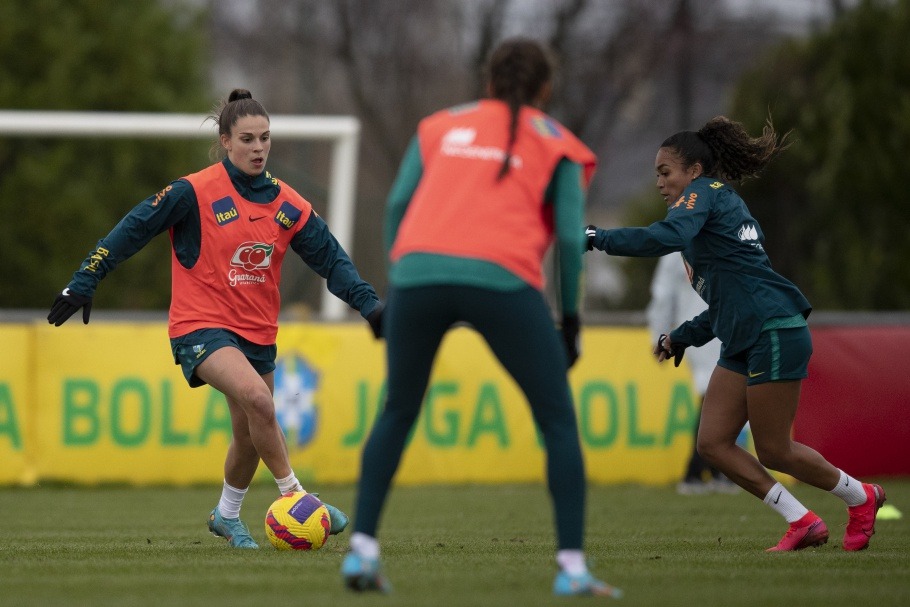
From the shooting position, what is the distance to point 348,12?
92.7 ft

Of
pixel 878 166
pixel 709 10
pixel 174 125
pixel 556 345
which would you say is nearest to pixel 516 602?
pixel 556 345

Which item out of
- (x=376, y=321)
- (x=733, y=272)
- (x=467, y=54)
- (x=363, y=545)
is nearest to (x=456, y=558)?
(x=376, y=321)

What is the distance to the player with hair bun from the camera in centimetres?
707

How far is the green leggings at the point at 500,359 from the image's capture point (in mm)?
5109

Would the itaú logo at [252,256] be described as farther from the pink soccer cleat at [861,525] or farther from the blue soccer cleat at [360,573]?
the pink soccer cleat at [861,525]

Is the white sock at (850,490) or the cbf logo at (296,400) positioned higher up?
the white sock at (850,490)

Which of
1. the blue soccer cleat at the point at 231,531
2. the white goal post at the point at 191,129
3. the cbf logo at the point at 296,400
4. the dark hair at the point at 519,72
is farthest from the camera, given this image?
the white goal post at the point at 191,129

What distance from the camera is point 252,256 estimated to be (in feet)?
23.8

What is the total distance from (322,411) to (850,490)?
6187mm

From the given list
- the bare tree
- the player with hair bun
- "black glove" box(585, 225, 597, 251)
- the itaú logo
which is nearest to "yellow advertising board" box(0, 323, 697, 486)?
the player with hair bun

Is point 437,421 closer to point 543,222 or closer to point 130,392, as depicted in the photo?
point 130,392

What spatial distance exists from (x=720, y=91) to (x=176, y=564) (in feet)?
91.1

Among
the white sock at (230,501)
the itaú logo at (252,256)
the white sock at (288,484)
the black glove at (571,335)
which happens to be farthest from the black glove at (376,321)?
the black glove at (571,335)

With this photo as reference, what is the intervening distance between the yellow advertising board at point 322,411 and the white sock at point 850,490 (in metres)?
5.42
